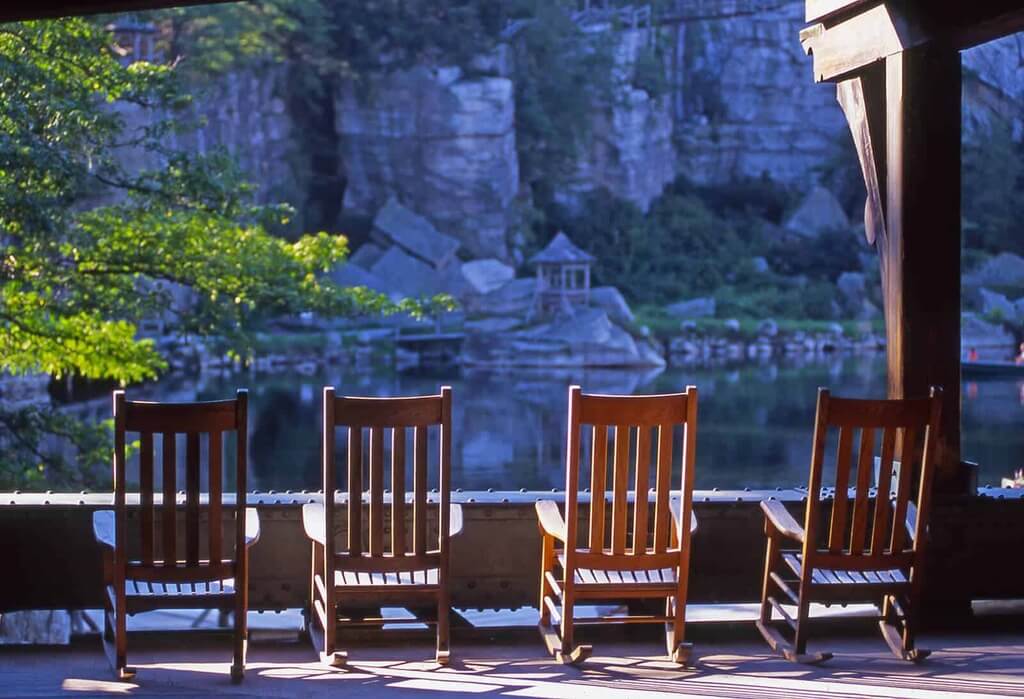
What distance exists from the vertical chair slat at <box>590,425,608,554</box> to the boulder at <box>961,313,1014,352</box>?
88.8 ft

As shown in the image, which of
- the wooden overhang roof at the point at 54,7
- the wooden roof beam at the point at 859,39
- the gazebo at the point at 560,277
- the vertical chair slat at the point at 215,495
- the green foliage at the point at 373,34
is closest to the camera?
the vertical chair slat at the point at 215,495

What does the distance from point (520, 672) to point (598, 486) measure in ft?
1.73

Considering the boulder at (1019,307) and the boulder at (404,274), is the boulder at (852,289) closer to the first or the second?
the boulder at (1019,307)

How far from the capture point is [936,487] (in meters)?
3.75

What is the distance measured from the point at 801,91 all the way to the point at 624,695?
115 feet

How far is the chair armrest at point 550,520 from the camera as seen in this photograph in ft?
10.3

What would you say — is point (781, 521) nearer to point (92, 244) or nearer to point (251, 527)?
point (251, 527)

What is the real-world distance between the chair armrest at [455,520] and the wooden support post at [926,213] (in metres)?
1.39

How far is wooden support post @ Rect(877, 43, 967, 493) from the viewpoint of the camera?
3.66m

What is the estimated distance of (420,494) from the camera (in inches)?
121

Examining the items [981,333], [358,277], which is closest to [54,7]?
[358,277]

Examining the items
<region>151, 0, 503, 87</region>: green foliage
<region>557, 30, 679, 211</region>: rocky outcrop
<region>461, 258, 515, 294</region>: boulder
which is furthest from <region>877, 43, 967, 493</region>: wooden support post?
<region>557, 30, 679, 211</region>: rocky outcrop

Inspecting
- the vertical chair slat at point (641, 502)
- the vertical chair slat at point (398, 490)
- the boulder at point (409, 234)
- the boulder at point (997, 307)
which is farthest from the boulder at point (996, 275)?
the vertical chair slat at point (398, 490)

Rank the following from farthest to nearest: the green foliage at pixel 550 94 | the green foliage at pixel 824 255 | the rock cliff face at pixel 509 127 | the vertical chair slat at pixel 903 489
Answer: the green foliage at pixel 824 255 < the green foliage at pixel 550 94 < the rock cliff face at pixel 509 127 < the vertical chair slat at pixel 903 489
